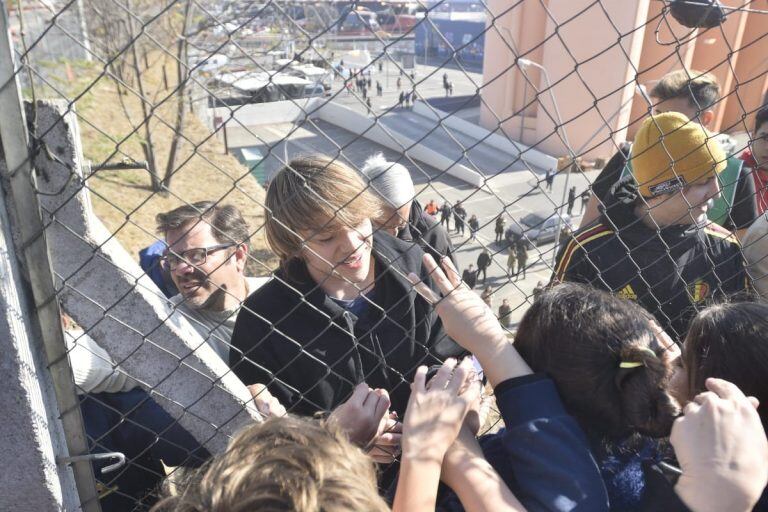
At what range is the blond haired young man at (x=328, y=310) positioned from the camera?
1697mm

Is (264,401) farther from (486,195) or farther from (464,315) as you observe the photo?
(486,195)

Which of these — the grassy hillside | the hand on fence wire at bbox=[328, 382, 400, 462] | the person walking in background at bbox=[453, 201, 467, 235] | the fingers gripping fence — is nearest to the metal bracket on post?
the fingers gripping fence

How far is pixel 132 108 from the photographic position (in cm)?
1636

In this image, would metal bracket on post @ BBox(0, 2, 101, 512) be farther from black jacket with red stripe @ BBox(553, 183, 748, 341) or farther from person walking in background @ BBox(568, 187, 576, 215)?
black jacket with red stripe @ BBox(553, 183, 748, 341)

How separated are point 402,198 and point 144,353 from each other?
149cm

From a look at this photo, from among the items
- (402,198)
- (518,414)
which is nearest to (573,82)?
(402,198)

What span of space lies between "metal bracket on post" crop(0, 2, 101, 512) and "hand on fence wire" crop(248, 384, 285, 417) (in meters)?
0.41

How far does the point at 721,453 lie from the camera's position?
1.15m

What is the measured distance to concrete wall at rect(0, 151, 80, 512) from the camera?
118 centimetres

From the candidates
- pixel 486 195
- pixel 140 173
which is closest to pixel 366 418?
pixel 140 173

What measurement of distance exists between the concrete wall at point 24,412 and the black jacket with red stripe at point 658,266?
1658mm

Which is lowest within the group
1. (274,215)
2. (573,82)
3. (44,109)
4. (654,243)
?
(573,82)

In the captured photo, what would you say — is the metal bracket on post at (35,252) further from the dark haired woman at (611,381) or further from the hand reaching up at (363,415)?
the dark haired woman at (611,381)

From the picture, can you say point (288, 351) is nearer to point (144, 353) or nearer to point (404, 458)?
point (144, 353)
